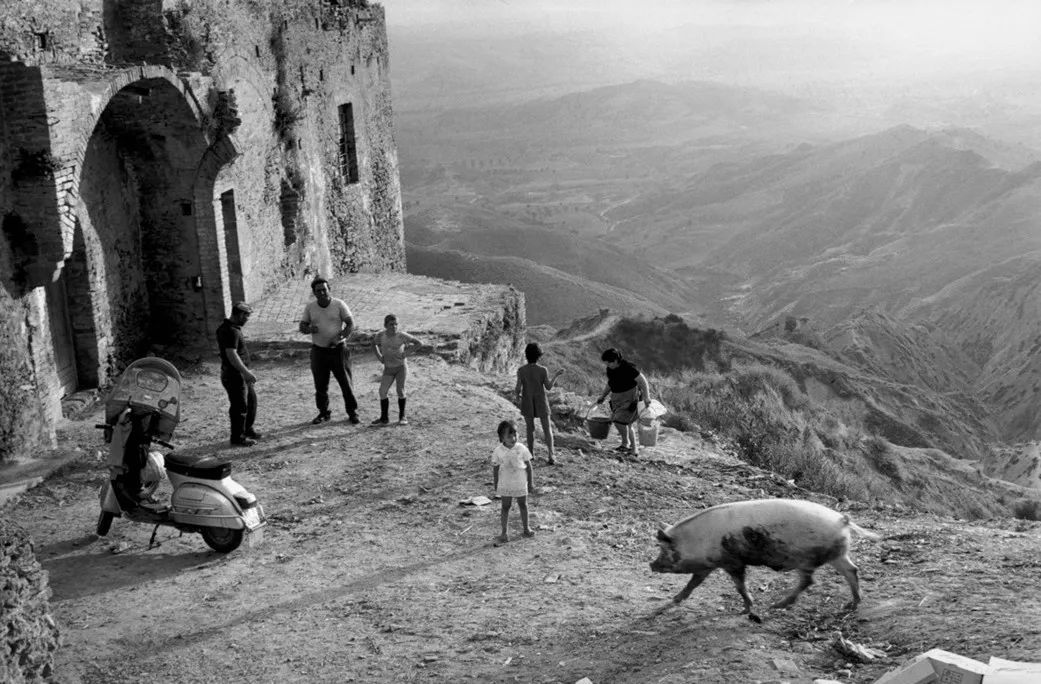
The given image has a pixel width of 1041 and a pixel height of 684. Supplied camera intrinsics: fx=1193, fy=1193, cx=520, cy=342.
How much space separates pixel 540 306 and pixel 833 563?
Answer: 43181 millimetres

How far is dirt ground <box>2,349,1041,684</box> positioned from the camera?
23.1 feet

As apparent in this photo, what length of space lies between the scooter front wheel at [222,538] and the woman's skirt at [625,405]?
14.5 ft

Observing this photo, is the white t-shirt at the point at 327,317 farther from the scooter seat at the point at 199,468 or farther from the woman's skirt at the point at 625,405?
the scooter seat at the point at 199,468

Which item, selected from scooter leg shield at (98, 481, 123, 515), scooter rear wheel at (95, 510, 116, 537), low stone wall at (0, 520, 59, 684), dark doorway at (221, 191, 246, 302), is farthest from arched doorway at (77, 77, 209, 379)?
low stone wall at (0, 520, 59, 684)

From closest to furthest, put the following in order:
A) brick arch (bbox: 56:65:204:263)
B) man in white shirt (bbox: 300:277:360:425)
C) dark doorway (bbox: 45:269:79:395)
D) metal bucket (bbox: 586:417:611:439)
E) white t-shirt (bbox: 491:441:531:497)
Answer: white t-shirt (bbox: 491:441:531:497) < brick arch (bbox: 56:65:204:263) < man in white shirt (bbox: 300:277:360:425) < metal bucket (bbox: 586:417:611:439) < dark doorway (bbox: 45:269:79:395)

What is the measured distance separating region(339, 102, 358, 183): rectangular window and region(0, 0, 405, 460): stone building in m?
0.04

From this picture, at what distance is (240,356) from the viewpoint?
10898 mm

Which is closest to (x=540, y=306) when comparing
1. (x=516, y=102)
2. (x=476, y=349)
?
(x=476, y=349)

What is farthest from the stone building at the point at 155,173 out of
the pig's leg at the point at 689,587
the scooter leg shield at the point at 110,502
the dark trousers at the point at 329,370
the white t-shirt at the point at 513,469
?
the pig's leg at the point at 689,587

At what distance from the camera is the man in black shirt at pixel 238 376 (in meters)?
10.7

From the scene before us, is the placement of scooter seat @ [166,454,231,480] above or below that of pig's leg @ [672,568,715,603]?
above

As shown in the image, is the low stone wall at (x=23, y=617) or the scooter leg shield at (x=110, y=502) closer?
the low stone wall at (x=23, y=617)

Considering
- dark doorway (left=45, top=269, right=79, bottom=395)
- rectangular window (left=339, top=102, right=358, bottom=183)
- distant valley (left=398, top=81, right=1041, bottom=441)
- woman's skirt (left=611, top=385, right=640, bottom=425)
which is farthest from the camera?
distant valley (left=398, top=81, right=1041, bottom=441)

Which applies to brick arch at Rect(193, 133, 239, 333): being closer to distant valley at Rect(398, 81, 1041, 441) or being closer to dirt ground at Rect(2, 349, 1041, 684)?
dirt ground at Rect(2, 349, 1041, 684)
